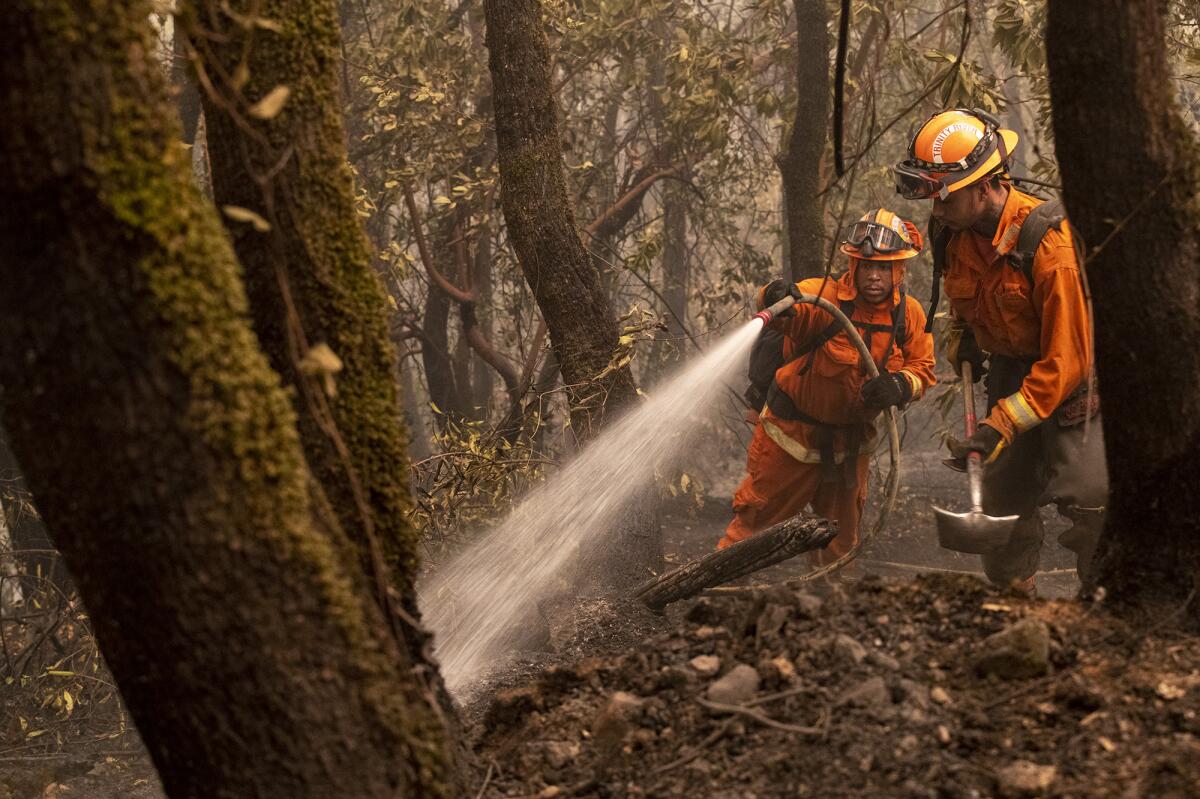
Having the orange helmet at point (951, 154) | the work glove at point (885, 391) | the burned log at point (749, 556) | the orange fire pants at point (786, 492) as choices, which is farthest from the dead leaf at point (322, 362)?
the orange fire pants at point (786, 492)

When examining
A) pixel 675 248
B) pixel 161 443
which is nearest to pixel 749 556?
pixel 161 443

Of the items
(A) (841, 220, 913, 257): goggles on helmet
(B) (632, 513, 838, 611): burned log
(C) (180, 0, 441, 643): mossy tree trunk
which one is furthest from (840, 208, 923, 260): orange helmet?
(C) (180, 0, 441, 643): mossy tree trunk

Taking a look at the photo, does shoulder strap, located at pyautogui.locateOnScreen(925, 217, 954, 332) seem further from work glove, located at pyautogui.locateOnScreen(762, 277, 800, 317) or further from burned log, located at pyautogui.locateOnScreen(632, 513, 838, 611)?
burned log, located at pyautogui.locateOnScreen(632, 513, 838, 611)

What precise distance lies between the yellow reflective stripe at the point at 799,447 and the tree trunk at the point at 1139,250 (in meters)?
3.31

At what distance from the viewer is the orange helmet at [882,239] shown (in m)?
5.71

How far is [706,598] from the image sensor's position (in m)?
3.20

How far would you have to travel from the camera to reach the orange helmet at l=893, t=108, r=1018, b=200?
4914 mm

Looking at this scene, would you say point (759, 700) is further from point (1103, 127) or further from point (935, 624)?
point (1103, 127)

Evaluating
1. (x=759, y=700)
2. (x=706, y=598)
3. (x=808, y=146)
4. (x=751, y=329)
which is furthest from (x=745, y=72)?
(x=759, y=700)

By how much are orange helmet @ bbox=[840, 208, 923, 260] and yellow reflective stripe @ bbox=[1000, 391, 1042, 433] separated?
1.29 meters

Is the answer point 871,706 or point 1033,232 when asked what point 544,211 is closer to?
point 1033,232

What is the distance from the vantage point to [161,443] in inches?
68.7

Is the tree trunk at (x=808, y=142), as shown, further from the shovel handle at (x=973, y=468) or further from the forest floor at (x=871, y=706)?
the forest floor at (x=871, y=706)

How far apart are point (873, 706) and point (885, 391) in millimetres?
3275
